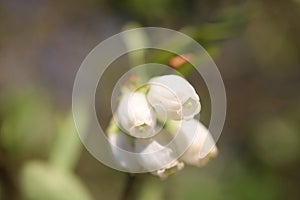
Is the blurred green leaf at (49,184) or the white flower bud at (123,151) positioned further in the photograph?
the blurred green leaf at (49,184)

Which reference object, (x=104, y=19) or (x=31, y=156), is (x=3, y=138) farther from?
(x=104, y=19)

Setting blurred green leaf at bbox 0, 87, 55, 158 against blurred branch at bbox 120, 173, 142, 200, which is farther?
blurred green leaf at bbox 0, 87, 55, 158

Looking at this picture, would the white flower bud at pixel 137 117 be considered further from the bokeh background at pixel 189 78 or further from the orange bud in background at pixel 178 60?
the bokeh background at pixel 189 78

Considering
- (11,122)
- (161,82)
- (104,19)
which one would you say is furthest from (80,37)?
(161,82)

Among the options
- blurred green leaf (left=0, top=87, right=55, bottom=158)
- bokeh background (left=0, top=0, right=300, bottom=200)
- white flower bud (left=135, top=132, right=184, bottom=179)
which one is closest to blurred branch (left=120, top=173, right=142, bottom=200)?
bokeh background (left=0, top=0, right=300, bottom=200)

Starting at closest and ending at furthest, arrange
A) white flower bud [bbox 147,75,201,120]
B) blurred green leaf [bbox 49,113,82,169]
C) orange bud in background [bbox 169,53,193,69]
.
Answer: white flower bud [bbox 147,75,201,120], orange bud in background [bbox 169,53,193,69], blurred green leaf [bbox 49,113,82,169]

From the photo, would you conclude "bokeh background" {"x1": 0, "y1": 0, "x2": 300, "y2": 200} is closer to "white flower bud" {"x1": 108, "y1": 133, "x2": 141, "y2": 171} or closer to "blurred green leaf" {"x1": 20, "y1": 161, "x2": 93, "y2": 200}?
"blurred green leaf" {"x1": 20, "y1": 161, "x2": 93, "y2": 200}

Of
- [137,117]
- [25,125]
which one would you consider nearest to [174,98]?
[137,117]

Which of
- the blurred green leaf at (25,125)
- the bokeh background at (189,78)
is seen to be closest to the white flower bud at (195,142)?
the bokeh background at (189,78)
